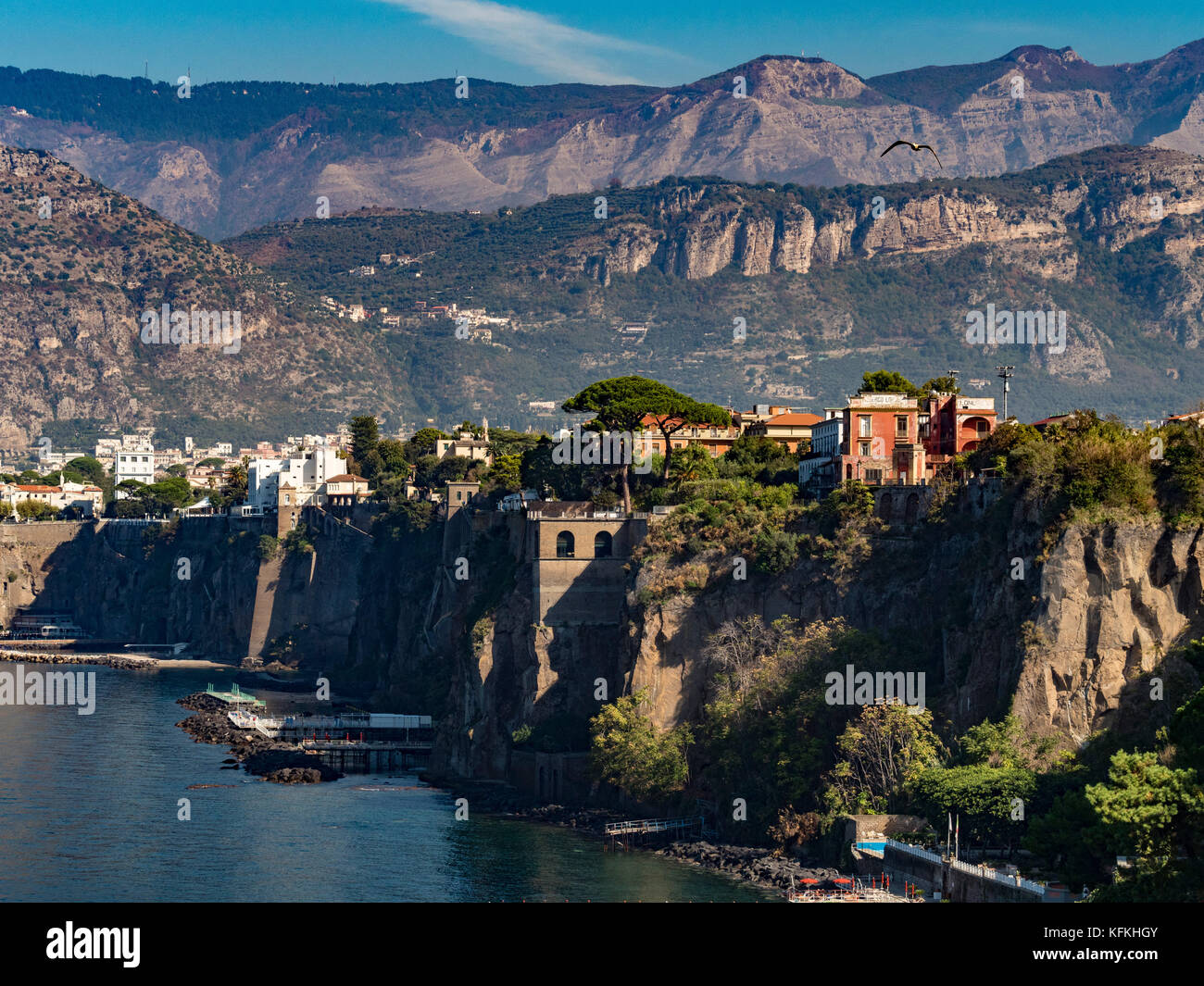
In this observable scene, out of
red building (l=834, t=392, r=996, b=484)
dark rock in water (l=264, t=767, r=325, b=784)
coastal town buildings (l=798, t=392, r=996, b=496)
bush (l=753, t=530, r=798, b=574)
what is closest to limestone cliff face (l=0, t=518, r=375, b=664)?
dark rock in water (l=264, t=767, r=325, b=784)

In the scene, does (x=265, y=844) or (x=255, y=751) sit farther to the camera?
(x=255, y=751)

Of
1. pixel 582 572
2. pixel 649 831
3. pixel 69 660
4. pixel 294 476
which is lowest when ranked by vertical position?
pixel 69 660

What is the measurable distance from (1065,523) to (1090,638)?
3921mm

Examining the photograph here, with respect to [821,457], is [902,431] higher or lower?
higher

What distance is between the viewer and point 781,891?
6153 cm

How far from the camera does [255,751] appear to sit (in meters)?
99.9

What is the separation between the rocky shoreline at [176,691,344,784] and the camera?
9231cm

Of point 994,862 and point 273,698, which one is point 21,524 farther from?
point 994,862

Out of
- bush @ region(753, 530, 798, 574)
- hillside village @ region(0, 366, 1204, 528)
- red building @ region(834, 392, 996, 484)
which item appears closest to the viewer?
bush @ region(753, 530, 798, 574)

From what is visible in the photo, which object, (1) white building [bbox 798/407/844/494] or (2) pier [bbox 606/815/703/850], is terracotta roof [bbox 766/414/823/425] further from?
(2) pier [bbox 606/815/703/850]

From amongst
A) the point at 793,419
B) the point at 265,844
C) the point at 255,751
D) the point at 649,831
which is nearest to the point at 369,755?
the point at 255,751

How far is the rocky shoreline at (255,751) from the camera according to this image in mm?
92312

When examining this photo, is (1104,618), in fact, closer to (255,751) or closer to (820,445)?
(820,445)

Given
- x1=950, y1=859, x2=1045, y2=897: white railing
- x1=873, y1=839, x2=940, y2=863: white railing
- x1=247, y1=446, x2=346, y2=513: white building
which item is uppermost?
x1=247, y1=446, x2=346, y2=513: white building
